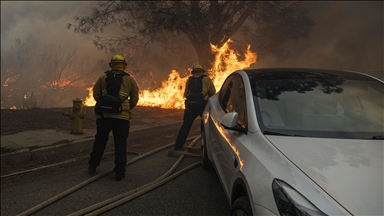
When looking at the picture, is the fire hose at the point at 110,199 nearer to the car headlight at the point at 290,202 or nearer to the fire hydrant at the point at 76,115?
the car headlight at the point at 290,202

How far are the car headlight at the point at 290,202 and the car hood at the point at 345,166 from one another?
0.51ft

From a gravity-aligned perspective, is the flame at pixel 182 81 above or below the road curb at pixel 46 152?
above

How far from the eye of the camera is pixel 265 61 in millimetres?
18953

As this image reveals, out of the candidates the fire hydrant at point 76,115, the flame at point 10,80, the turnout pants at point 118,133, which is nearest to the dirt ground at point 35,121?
the fire hydrant at point 76,115

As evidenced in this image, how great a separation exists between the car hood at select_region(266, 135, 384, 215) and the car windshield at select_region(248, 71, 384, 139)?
0.18 m

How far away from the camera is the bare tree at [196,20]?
11.1 metres

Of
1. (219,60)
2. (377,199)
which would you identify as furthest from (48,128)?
(219,60)

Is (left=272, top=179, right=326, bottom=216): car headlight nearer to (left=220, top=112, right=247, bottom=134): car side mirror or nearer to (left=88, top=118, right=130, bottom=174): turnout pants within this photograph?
(left=220, top=112, right=247, bottom=134): car side mirror

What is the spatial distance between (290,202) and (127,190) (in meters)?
2.82

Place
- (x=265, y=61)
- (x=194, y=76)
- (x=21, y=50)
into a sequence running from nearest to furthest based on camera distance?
(x=194, y=76) < (x=265, y=61) < (x=21, y=50)

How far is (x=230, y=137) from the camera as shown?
9.45 feet

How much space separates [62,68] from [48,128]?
74.8 feet

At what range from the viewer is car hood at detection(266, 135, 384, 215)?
1.69m

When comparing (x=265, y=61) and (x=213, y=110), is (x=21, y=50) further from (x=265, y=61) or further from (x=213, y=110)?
(x=213, y=110)
